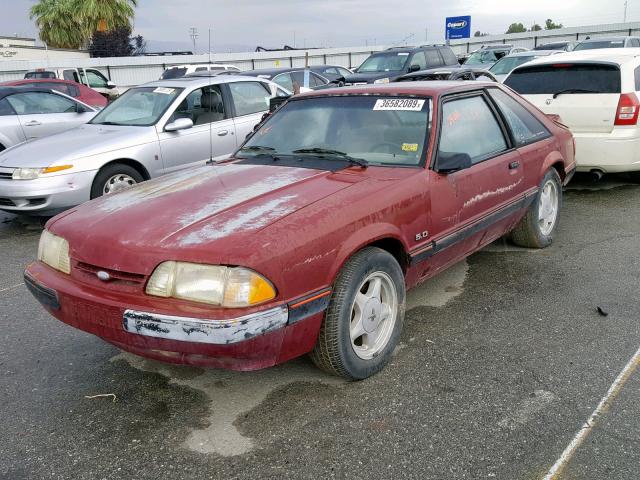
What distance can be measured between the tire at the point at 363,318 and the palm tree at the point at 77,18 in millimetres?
44262

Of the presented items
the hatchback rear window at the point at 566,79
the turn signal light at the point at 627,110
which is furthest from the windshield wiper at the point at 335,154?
the hatchback rear window at the point at 566,79

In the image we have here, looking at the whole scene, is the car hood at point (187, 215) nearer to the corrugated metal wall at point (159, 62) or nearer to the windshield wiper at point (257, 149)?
the windshield wiper at point (257, 149)

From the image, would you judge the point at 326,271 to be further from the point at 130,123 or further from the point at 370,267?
the point at 130,123

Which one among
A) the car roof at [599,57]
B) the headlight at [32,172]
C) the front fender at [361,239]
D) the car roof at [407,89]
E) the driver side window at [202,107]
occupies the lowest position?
the headlight at [32,172]

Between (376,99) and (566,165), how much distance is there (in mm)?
2237

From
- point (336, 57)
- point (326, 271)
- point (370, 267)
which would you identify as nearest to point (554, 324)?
point (370, 267)

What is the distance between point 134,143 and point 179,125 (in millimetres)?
533

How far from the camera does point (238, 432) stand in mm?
2695

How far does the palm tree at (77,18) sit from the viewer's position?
41656 mm

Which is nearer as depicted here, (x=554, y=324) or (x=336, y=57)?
(x=554, y=324)

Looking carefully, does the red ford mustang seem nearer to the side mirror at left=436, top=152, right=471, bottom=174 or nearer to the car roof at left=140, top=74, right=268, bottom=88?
the side mirror at left=436, top=152, right=471, bottom=174

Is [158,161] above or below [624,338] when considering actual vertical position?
above

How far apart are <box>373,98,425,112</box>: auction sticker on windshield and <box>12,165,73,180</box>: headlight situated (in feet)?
12.3

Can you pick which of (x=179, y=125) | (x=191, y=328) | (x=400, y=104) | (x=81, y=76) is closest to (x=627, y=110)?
(x=400, y=104)
